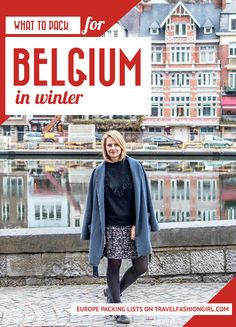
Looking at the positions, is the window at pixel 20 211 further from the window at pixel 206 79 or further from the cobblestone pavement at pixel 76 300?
the window at pixel 206 79

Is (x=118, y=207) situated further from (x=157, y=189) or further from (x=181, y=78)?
(x=181, y=78)

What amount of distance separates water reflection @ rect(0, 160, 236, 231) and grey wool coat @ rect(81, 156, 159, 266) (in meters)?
10.3

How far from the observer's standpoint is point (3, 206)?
23.9m

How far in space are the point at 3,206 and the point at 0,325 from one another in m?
19.8

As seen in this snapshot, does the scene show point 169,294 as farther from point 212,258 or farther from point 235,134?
point 235,134

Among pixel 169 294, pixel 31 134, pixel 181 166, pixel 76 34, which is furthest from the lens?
pixel 31 134

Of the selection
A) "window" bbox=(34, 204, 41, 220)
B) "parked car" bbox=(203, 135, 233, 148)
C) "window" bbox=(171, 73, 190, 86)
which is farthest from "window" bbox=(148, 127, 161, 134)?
"window" bbox=(34, 204, 41, 220)

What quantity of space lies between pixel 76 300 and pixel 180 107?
5263 cm

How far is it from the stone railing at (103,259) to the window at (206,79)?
52.4 metres

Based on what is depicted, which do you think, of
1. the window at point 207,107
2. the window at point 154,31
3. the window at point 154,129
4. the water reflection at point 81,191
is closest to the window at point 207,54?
the window at point 207,107

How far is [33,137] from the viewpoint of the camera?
53844 millimetres

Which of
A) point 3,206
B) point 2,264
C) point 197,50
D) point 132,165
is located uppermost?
point 197,50

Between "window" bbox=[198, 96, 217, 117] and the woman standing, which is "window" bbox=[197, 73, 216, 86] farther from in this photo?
the woman standing

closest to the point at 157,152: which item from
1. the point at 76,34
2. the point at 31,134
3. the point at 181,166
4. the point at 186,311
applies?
the point at 181,166
